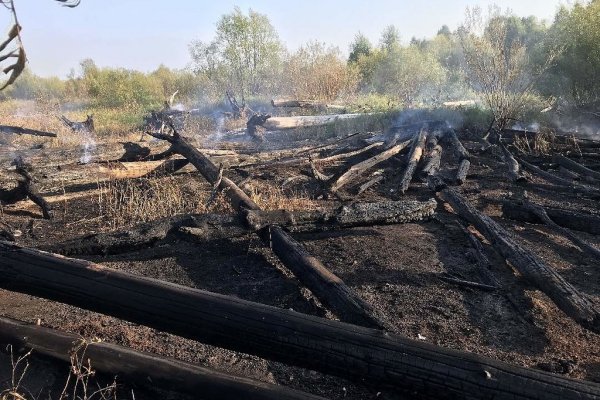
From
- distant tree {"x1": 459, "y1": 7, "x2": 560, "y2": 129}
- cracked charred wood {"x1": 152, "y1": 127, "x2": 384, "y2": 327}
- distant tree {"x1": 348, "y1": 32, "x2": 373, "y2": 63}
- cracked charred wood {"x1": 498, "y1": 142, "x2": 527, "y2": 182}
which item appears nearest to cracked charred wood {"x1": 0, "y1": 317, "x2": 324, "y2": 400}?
cracked charred wood {"x1": 152, "y1": 127, "x2": 384, "y2": 327}

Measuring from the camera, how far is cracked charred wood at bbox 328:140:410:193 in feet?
27.2

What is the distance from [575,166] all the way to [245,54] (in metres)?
23.6

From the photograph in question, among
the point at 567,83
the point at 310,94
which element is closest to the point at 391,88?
the point at 310,94

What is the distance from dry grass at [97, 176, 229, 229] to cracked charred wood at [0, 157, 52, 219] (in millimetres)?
783

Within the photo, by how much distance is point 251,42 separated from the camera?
96.4 feet

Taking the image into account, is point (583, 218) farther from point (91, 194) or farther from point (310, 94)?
point (310, 94)

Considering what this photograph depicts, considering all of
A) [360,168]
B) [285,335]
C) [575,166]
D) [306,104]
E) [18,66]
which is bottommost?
[575,166]

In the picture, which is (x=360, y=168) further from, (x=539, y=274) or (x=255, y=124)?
(x=255, y=124)

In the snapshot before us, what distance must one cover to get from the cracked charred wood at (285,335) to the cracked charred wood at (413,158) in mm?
5955

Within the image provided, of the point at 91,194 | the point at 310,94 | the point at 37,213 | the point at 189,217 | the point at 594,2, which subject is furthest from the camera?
the point at 310,94

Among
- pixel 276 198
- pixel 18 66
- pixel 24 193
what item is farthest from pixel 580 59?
pixel 18 66

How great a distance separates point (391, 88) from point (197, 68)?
13344 mm

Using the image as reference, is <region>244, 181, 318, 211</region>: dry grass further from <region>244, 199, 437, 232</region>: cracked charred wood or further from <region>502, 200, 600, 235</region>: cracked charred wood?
<region>502, 200, 600, 235</region>: cracked charred wood

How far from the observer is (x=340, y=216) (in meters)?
5.30
